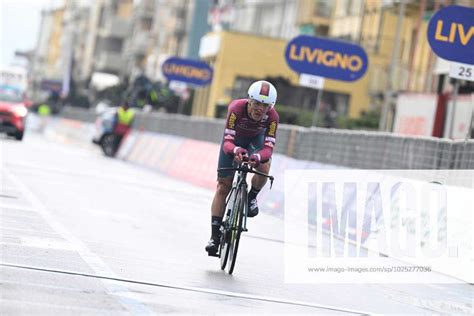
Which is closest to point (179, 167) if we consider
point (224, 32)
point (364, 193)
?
point (364, 193)

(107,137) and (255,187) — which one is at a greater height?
(255,187)

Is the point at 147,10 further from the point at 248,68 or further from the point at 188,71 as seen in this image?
the point at 188,71

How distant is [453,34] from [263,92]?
7914 millimetres

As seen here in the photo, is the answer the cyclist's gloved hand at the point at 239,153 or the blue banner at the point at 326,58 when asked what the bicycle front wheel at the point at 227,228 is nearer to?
the cyclist's gloved hand at the point at 239,153

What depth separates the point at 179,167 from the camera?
37.7 metres

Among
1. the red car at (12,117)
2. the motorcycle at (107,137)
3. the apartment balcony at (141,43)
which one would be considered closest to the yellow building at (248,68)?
the motorcycle at (107,137)

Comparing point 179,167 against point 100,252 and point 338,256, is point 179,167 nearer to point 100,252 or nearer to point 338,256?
point 338,256

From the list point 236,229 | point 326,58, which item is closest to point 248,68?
point 326,58

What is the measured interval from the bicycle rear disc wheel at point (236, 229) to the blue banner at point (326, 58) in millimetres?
18018

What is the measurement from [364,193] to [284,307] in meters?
10.2

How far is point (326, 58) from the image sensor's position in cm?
3216

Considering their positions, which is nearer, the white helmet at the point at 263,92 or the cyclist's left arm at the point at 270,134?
the white helmet at the point at 263,92

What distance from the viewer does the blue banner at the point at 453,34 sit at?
20672 millimetres

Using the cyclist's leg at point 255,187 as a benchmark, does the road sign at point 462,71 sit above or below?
above
